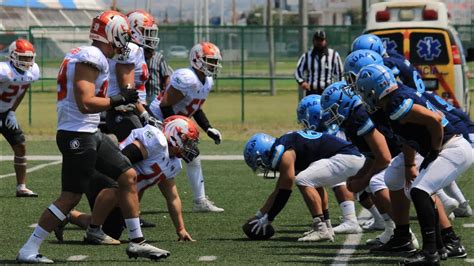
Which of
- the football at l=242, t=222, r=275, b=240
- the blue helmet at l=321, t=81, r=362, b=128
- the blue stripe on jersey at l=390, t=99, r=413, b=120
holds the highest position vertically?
the blue stripe on jersey at l=390, t=99, r=413, b=120

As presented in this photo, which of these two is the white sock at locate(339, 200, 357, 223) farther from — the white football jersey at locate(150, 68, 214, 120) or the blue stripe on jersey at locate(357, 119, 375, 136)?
the white football jersey at locate(150, 68, 214, 120)

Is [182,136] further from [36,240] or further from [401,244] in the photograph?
[401,244]

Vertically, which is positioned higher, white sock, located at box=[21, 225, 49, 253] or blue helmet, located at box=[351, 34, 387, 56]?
blue helmet, located at box=[351, 34, 387, 56]

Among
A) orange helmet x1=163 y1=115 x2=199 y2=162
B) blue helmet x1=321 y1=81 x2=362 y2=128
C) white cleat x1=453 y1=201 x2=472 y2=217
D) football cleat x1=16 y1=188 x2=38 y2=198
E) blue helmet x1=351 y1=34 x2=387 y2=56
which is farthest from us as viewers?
football cleat x1=16 y1=188 x2=38 y2=198

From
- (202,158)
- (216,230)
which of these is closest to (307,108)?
(216,230)

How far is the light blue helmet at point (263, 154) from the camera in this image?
9750mm

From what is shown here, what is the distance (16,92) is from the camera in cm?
1329

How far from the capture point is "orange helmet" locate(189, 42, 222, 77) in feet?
38.6

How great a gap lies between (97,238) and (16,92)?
420 cm

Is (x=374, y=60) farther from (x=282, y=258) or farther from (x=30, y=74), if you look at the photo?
(x=30, y=74)

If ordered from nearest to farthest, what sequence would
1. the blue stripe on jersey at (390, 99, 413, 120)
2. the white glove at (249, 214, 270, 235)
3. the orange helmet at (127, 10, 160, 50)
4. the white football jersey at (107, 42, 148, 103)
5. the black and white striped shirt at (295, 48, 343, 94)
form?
the blue stripe on jersey at (390, 99, 413, 120), the white glove at (249, 214, 270, 235), the white football jersey at (107, 42, 148, 103), the orange helmet at (127, 10, 160, 50), the black and white striped shirt at (295, 48, 343, 94)

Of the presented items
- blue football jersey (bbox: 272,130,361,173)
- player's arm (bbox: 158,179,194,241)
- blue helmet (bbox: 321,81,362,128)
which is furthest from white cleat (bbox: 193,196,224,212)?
blue helmet (bbox: 321,81,362,128)

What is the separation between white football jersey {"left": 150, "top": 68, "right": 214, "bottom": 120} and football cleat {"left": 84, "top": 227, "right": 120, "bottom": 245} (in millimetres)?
2526

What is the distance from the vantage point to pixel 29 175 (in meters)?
15.5
